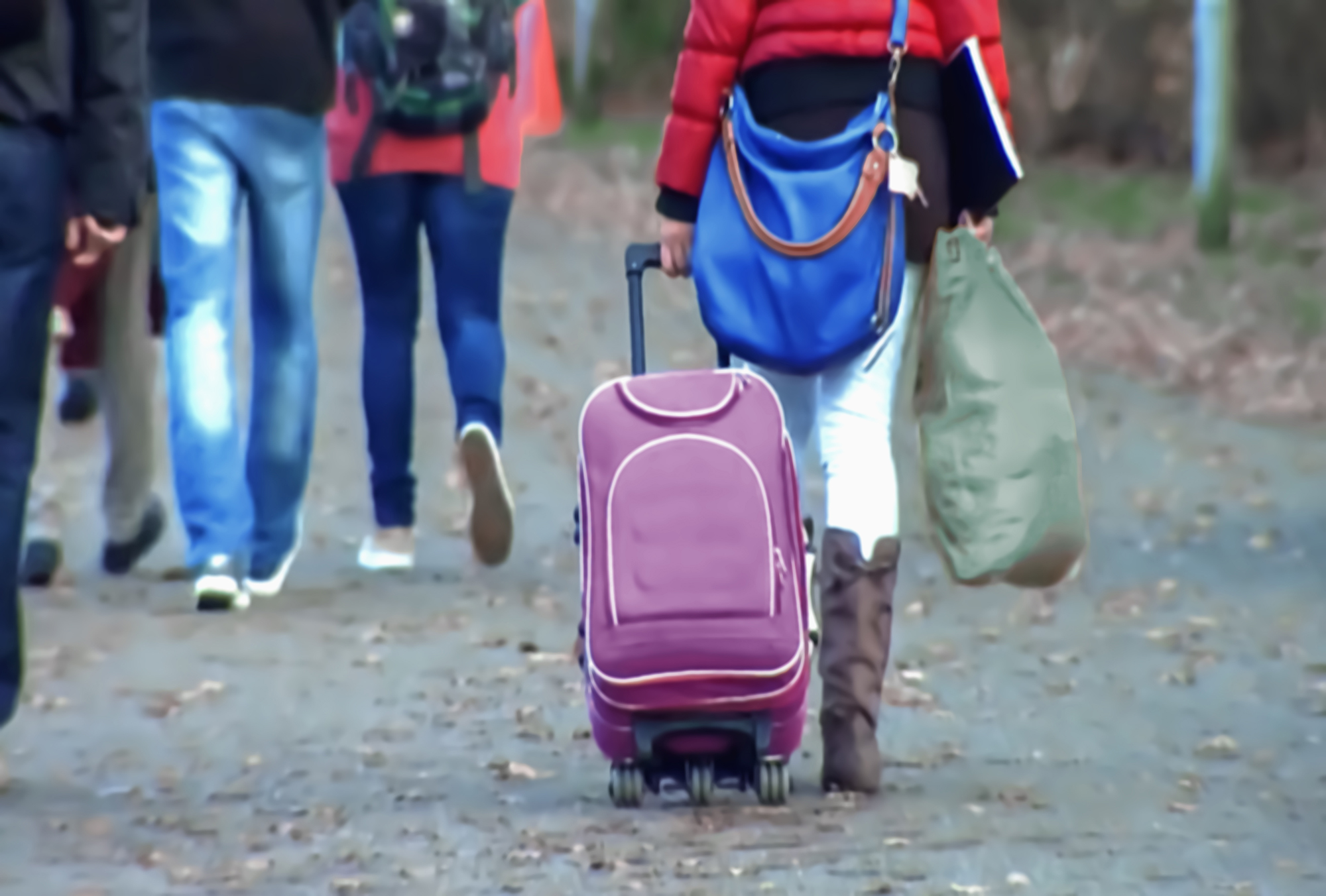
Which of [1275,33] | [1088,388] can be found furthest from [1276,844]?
[1275,33]

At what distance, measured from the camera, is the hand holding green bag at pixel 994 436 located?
563 cm

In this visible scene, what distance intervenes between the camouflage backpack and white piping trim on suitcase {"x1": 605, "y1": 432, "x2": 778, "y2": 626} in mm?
3182

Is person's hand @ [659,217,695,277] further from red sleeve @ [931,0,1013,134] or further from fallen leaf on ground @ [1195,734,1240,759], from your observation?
fallen leaf on ground @ [1195,734,1240,759]

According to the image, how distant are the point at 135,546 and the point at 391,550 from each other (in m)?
0.81

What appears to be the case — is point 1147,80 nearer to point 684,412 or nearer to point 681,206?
point 681,206

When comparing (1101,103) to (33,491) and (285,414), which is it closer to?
(33,491)

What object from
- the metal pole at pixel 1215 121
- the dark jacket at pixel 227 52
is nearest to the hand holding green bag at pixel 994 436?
the dark jacket at pixel 227 52

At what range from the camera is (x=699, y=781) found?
18.5ft

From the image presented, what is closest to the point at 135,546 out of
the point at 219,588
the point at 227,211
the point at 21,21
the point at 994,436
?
the point at 219,588

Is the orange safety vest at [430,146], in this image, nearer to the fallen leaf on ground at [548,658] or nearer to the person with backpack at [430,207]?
the person with backpack at [430,207]

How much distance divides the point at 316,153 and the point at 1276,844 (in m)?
4.08

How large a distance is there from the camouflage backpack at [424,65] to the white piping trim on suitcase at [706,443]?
3182 millimetres

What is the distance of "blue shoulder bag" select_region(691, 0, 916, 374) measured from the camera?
18.8ft

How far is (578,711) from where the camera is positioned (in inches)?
271
